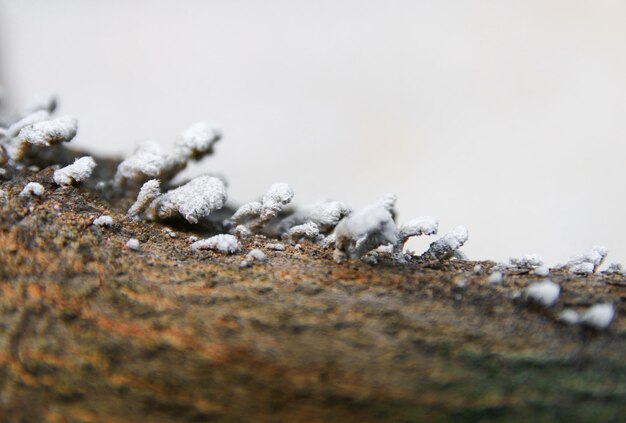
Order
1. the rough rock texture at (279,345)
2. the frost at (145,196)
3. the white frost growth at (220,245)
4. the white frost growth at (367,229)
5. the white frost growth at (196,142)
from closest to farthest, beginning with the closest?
the rough rock texture at (279,345), the white frost growth at (367,229), the white frost growth at (220,245), the frost at (145,196), the white frost growth at (196,142)

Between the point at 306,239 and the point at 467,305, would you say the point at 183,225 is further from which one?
the point at 467,305

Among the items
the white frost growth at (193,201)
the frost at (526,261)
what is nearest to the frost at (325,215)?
the white frost growth at (193,201)

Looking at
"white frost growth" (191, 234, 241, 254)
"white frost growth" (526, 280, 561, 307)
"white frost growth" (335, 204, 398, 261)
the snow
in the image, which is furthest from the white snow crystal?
the snow

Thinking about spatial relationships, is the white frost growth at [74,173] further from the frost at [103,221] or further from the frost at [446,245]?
the frost at [446,245]

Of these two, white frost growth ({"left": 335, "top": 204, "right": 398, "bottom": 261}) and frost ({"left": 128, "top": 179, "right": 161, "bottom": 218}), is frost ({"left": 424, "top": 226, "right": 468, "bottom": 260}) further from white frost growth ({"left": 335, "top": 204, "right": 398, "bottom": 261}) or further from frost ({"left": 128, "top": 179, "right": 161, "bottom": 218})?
frost ({"left": 128, "top": 179, "right": 161, "bottom": 218})

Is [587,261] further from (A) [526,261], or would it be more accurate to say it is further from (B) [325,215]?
(B) [325,215]

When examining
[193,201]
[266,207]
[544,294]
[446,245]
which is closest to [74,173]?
[193,201]

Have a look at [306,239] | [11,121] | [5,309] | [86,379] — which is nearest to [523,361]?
[306,239]
